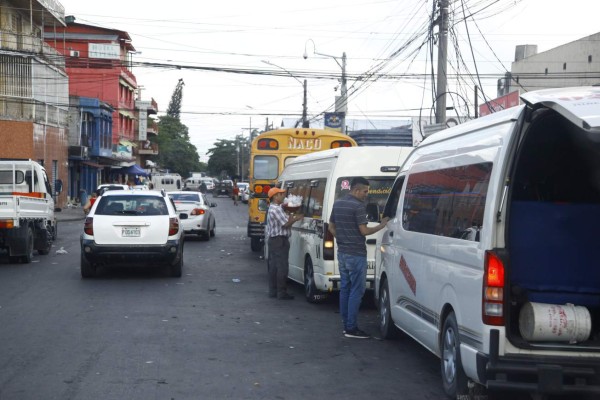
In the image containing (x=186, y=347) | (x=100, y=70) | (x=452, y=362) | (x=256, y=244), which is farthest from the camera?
(x=100, y=70)

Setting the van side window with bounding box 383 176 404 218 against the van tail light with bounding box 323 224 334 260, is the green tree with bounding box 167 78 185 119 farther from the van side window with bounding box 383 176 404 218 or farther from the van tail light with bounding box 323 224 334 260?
the van side window with bounding box 383 176 404 218

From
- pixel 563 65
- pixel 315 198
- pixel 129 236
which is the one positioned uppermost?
pixel 563 65

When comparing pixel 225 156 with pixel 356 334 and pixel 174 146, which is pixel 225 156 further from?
pixel 356 334

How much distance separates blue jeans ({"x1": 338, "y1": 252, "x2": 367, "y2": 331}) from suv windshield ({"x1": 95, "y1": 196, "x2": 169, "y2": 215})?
21.5ft

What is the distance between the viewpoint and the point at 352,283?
10.2m

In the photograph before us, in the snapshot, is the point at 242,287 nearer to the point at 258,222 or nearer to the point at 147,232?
the point at 147,232

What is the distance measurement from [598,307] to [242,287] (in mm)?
8838

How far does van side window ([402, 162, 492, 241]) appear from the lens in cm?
670

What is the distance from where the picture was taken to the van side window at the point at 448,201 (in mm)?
6699

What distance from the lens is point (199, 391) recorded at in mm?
7363

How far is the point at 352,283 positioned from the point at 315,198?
9.28ft

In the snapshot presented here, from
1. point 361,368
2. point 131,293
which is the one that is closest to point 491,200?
point 361,368

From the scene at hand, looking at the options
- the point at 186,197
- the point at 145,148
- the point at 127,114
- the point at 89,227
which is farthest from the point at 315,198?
the point at 145,148

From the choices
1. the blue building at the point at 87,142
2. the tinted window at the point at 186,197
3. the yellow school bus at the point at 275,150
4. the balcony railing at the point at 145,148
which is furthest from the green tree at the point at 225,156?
the yellow school bus at the point at 275,150
